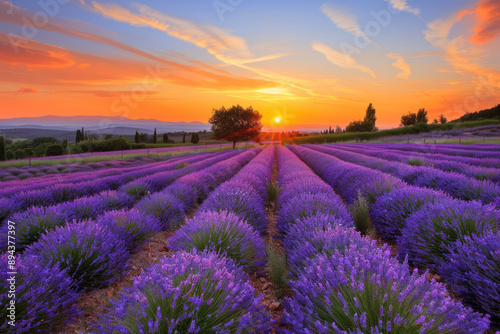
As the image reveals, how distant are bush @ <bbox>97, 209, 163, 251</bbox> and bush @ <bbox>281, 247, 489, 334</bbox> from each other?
2.89 m

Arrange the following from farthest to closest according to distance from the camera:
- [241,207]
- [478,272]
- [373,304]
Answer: [241,207] < [478,272] < [373,304]

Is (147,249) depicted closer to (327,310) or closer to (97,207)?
(97,207)

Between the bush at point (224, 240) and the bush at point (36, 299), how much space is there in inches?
43.1

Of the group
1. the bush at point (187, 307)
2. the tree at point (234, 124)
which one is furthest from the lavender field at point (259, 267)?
the tree at point (234, 124)

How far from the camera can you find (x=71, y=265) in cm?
275

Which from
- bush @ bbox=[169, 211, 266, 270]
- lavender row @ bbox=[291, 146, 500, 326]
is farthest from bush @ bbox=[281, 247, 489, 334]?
bush @ bbox=[169, 211, 266, 270]

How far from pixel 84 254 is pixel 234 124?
37.4 meters

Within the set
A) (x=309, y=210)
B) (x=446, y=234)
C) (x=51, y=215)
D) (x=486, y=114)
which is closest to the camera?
(x=446, y=234)

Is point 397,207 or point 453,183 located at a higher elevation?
point 453,183

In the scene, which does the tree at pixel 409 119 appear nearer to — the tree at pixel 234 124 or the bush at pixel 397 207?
the tree at pixel 234 124

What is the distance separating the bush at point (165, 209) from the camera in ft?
16.0

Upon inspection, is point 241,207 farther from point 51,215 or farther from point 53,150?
point 53,150

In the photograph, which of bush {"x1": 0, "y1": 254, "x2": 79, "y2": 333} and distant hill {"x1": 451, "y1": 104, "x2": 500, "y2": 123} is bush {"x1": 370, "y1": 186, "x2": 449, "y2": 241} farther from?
distant hill {"x1": 451, "y1": 104, "x2": 500, "y2": 123}

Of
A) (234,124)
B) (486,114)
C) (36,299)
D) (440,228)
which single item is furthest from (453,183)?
(486,114)
